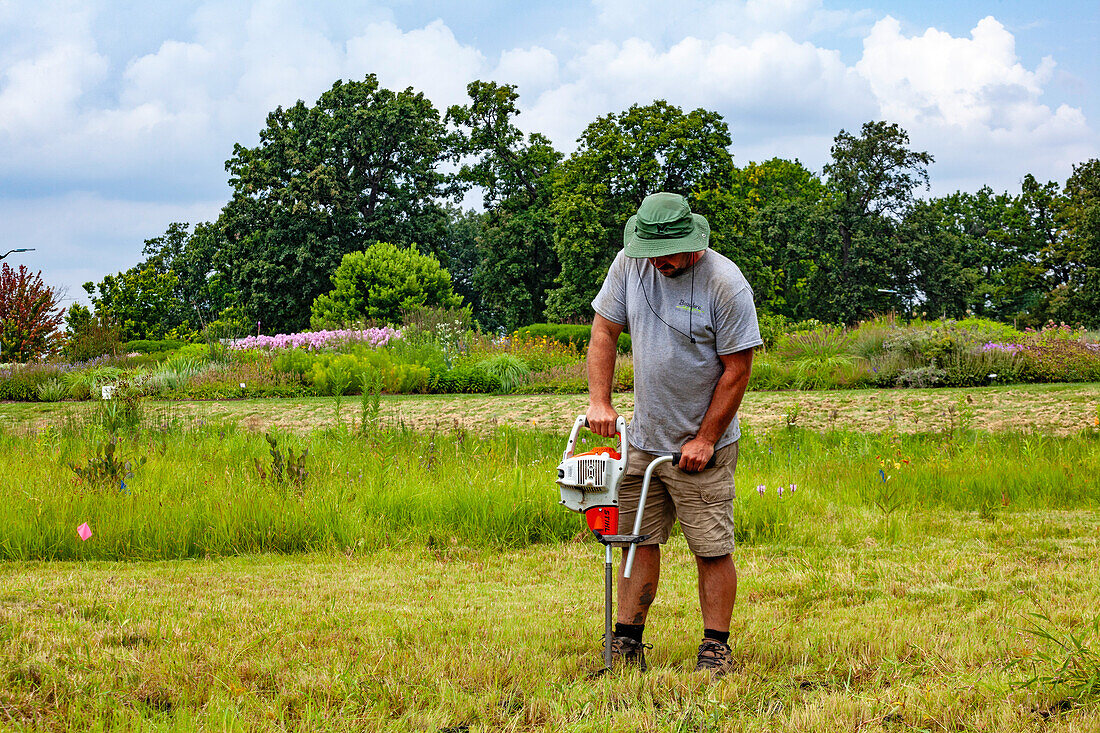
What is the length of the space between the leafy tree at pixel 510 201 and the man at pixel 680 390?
3945 centimetres

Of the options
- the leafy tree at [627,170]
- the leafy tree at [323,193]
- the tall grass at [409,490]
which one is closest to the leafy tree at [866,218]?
the leafy tree at [627,170]

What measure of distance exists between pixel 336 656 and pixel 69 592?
172cm

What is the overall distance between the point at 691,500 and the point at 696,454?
0.20 meters

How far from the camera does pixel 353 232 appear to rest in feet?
140

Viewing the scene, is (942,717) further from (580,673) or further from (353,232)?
(353,232)

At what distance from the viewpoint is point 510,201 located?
44.0m

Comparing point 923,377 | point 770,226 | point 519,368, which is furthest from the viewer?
point 770,226

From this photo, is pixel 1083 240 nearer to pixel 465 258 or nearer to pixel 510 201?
pixel 510 201

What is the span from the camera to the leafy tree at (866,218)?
42.3 metres

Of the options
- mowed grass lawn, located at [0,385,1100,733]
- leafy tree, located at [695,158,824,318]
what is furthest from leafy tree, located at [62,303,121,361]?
leafy tree, located at [695,158,824,318]

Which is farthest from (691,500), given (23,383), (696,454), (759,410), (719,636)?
(23,383)

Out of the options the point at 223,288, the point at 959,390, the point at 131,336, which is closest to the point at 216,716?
the point at 959,390

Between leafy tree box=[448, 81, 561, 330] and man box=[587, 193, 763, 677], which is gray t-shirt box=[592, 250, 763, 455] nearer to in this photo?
man box=[587, 193, 763, 677]

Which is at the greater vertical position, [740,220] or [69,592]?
[740,220]
